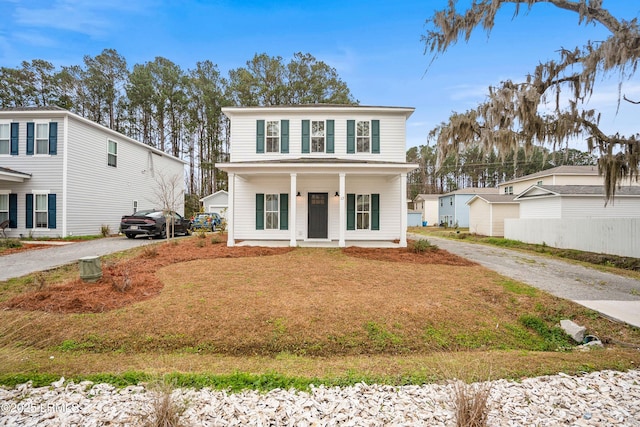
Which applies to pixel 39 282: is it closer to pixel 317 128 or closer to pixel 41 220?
pixel 317 128

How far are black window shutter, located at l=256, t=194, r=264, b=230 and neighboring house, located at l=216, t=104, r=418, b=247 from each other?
43 mm

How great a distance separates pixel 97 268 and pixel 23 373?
3606mm

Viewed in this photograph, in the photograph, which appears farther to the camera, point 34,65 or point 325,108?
point 34,65

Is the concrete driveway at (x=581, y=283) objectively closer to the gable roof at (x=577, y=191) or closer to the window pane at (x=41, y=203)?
the gable roof at (x=577, y=191)

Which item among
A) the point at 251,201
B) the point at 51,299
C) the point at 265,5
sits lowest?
the point at 51,299

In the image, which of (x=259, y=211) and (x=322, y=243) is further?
(x=259, y=211)

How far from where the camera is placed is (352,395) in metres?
2.64

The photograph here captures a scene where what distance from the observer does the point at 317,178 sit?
1240cm

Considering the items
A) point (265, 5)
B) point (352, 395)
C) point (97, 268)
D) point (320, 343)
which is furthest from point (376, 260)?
point (265, 5)

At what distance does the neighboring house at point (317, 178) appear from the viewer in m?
12.4

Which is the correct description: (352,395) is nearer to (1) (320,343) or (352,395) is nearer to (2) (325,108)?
(1) (320,343)

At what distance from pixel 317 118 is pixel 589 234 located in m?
12.4

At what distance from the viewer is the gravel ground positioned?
2.28 meters

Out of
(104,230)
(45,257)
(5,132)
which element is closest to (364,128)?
(45,257)
